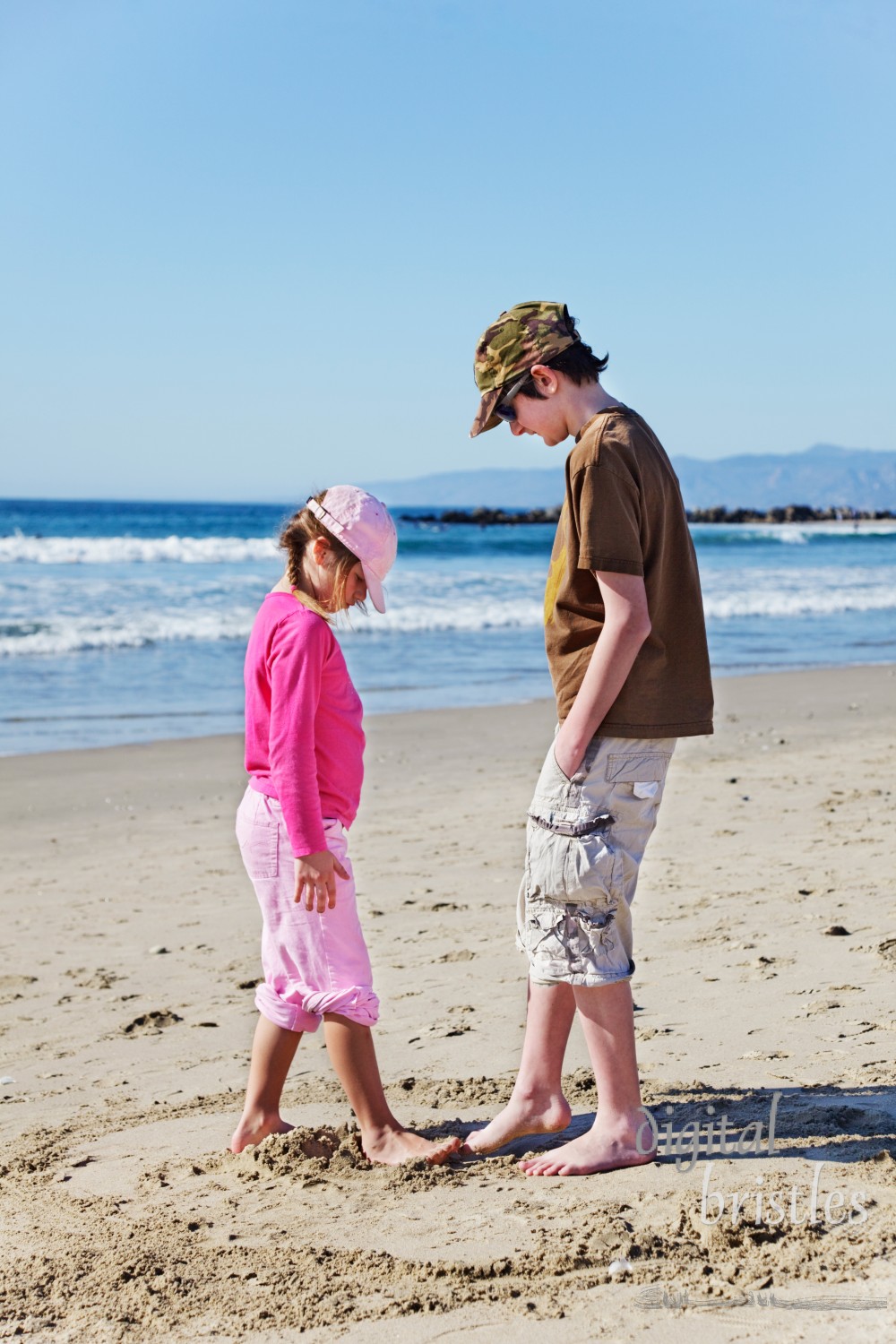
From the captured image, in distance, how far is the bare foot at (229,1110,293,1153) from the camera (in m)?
2.87

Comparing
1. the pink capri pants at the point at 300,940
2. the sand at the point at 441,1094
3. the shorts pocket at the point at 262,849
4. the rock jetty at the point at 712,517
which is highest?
the rock jetty at the point at 712,517

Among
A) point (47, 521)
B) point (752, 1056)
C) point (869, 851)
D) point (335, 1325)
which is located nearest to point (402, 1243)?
point (335, 1325)

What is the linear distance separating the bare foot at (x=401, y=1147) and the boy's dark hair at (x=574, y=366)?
164 cm

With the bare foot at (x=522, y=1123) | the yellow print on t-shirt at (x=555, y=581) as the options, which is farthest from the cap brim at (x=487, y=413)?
the bare foot at (x=522, y=1123)

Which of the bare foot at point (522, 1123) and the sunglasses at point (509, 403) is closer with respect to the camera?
the sunglasses at point (509, 403)

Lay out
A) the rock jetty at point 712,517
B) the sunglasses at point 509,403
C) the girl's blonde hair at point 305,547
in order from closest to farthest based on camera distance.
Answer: the sunglasses at point 509,403 → the girl's blonde hair at point 305,547 → the rock jetty at point 712,517

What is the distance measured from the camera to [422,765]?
27.3ft

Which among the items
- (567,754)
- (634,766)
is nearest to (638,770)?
(634,766)

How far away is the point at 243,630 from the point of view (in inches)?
674

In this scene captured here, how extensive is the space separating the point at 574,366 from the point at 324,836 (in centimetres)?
114

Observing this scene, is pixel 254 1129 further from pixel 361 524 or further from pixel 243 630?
pixel 243 630

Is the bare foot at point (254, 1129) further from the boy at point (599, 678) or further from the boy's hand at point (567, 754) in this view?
the boy's hand at point (567, 754)

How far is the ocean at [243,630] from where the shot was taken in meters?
11.2

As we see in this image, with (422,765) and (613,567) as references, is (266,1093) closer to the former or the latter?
(613,567)
